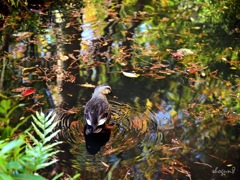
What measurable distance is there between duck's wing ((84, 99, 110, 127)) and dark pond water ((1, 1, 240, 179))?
24cm

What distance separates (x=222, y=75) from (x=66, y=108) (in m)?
2.51

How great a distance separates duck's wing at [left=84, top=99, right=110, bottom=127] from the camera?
4282mm

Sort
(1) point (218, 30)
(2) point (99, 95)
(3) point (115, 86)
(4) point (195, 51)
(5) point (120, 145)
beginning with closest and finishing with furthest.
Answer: (5) point (120, 145)
(2) point (99, 95)
(3) point (115, 86)
(4) point (195, 51)
(1) point (218, 30)

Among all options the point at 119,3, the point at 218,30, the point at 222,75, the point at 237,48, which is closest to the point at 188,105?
the point at 222,75

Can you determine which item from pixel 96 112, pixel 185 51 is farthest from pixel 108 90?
pixel 185 51

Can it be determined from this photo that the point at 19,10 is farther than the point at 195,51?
Yes

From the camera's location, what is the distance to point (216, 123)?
15.8ft

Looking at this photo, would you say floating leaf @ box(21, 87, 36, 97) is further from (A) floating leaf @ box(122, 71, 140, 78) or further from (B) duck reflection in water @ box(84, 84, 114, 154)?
(A) floating leaf @ box(122, 71, 140, 78)

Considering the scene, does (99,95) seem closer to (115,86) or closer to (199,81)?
(115,86)

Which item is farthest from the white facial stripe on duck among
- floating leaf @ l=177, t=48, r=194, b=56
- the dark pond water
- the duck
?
floating leaf @ l=177, t=48, r=194, b=56

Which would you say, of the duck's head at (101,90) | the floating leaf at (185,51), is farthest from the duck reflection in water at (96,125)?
the floating leaf at (185,51)

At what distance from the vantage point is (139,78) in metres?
5.80

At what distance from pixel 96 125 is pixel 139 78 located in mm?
1757

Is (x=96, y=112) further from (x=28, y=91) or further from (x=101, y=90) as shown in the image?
(x=28, y=91)
